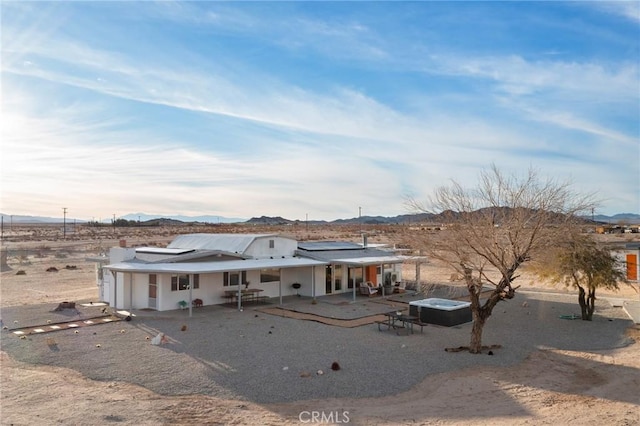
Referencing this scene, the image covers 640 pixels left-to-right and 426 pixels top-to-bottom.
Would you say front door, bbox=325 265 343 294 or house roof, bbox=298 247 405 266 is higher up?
house roof, bbox=298 247 405 266

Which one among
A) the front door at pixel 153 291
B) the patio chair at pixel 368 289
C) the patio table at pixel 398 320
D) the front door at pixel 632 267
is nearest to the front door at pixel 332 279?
the patio chair at pixel 368 289

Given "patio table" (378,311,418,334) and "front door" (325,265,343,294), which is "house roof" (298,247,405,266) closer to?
"front door" (325,265,343,294)

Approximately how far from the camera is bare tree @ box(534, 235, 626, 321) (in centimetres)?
1881

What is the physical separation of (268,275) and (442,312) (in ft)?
30.1

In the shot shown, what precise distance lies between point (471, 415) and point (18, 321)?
53.8 feet

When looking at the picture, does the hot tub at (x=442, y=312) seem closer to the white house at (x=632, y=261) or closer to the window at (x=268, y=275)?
the window at (x=268, y=275)

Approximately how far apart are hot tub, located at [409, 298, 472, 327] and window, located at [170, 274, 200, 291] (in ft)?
30.4

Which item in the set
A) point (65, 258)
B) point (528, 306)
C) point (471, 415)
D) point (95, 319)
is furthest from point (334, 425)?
point (65, 258)

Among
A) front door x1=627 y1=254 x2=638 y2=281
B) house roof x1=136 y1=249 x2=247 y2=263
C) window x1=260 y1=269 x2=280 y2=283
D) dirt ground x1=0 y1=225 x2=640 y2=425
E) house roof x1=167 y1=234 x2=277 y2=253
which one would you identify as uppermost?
house roof x1=167 y1=234 x2=277 y2=253

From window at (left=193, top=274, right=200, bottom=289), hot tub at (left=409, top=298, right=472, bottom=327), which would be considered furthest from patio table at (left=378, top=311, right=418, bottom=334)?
window at (left=193, top=274, right=200, bottom=289)

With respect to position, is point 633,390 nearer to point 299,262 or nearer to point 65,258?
point 299,262

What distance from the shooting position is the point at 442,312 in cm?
1814

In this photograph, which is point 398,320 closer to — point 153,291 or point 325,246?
point 153,291

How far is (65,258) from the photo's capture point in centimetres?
4550
